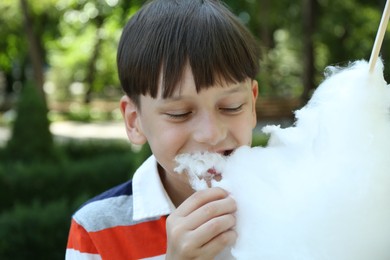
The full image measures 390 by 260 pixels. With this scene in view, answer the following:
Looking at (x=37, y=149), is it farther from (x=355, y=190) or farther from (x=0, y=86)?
(x=0, y=86)

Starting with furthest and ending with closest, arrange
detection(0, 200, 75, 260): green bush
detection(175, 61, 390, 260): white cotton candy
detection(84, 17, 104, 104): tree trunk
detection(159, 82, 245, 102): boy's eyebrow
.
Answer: detection(84, 17, 104, 104): tree trunk → detection(0, 200, 75, 260): green bush → detection(159, 82, 245, 102): boy's eyebrow → detection(175, 61, 390, 260): white cotton candy

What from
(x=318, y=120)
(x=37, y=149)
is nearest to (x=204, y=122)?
(x=318, y=120)

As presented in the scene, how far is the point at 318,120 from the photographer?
1323 mm

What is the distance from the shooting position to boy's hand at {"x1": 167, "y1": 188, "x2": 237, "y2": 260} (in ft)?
4.22

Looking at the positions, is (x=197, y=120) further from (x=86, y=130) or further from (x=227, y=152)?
(x=86, y=130)

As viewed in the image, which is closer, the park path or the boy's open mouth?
the boy's open mouth

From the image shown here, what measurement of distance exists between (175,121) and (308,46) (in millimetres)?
10923

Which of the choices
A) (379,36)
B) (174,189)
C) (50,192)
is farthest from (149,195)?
(50,192)

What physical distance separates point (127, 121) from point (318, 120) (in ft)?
2.15

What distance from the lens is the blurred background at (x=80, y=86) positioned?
205 inches

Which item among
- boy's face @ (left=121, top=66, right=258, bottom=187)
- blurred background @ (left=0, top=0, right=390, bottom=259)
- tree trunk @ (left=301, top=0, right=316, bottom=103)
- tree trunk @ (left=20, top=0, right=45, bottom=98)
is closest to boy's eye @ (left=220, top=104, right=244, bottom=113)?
boy's face @ (left=121, top=66, right=258, bottom=187)

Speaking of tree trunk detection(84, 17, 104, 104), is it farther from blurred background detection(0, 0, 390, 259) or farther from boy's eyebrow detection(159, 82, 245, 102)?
boy's eyebrow detection(159, 82, 245, 102)

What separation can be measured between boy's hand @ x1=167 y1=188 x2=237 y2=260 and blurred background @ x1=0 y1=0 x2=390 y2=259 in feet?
1.51

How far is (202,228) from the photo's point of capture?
129 centimetres
